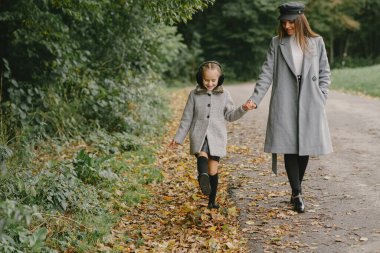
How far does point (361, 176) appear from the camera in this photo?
23.0 feet

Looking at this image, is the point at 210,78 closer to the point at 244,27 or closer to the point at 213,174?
the point at 213,174

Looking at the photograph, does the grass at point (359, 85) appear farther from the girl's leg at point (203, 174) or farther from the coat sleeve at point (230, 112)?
the girl's leg at point (203, 174)

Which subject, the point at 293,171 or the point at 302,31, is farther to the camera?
the point at 293,171

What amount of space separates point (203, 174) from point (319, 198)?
174cm

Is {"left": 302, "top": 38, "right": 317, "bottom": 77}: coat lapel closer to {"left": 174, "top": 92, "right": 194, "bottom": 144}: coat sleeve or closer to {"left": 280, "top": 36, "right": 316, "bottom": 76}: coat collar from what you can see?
{"left": 280, "top": 36, "right": 316, "bottom": 76}: coat collar

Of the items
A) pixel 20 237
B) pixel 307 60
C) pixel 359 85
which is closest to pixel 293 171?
pixel 307 60

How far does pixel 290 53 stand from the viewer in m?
5.45

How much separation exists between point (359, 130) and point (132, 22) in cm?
700

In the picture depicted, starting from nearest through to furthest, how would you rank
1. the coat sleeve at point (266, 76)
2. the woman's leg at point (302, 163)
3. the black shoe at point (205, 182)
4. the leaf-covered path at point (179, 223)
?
the leaf-covered path at point (179, 223) → the black shoe at point (205, 182) → the coat sleeve at point (266, 76) → the woman's leg at point (302, 163)

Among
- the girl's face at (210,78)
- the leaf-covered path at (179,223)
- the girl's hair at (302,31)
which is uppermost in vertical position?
the girl's hair at (302,31)

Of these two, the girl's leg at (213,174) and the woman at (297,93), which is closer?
the woman at (297,93)

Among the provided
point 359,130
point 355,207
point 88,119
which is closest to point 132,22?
point 88,119

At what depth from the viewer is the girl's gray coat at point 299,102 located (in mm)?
5398

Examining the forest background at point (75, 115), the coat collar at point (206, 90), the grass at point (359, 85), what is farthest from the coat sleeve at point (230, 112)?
the grass at point (359, 85)
